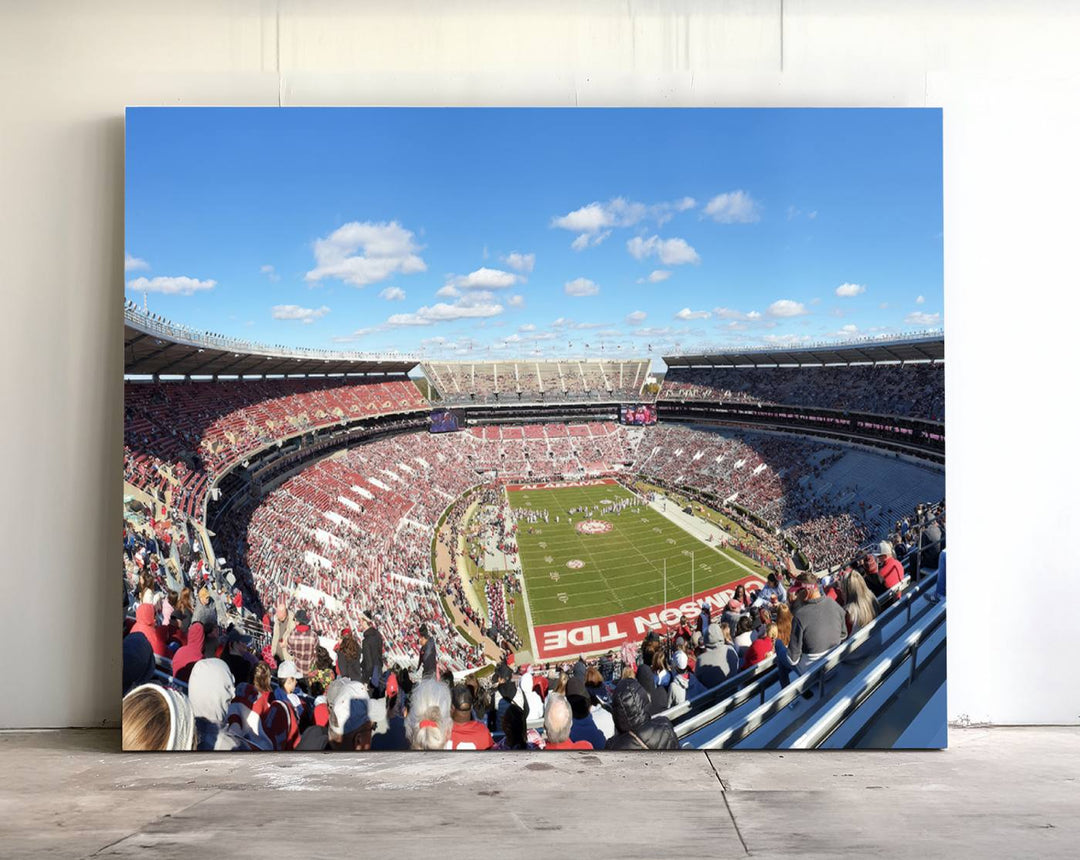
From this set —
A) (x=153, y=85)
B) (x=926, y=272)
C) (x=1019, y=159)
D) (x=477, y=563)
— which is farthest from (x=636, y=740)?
(x=153, y=85)

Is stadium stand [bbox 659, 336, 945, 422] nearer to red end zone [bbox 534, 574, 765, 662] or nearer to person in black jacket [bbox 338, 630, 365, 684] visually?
red end zone [bbox 534, 574, 765, 662]

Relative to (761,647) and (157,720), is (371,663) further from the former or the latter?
(761,647)

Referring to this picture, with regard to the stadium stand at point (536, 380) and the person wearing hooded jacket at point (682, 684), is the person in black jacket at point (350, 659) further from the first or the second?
the person wearing hooded jacket at point (682, 684)

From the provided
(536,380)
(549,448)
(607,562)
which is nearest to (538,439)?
(549,448)

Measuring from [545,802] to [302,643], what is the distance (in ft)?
6.47

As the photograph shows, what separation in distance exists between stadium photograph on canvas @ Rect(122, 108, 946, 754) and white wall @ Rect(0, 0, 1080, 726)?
0.30 m

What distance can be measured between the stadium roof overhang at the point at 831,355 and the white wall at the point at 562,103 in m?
0.29

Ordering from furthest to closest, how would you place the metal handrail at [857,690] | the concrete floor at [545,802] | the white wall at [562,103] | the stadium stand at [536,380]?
the stadium stand at [536,380], the white wall at [562,103], the metal handrail at [857,690], the concrete floor at [545,802]

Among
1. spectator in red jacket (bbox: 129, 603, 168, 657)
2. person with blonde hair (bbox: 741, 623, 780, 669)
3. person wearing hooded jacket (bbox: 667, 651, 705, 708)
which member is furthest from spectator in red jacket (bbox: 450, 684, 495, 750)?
spectator in red jacket (bbox: 129, 603, 168, 657)

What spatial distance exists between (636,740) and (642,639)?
0.63 m

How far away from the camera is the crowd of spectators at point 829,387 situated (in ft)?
16.8

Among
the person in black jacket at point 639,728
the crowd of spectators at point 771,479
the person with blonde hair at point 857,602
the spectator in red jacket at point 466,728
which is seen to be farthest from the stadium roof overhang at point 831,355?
the spectator in red jacket at point 466,728

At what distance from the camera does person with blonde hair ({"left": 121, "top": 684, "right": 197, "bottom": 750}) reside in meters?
4.94

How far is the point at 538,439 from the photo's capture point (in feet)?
17.9
